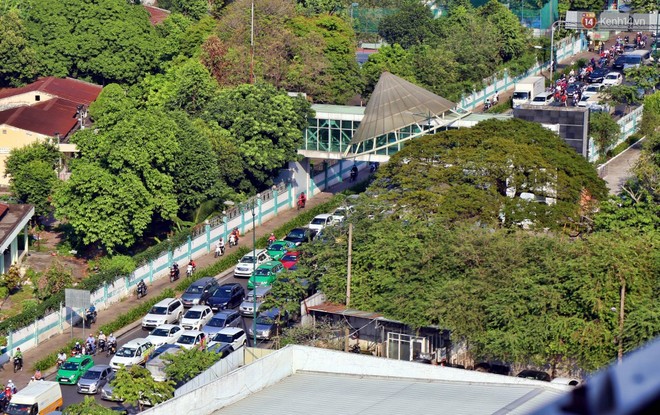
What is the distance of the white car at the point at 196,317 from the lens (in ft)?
159

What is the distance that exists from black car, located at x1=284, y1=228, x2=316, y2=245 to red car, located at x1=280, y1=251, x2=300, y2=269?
2.32m

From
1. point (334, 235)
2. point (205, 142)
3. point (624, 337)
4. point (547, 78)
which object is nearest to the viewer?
point (624, 337)

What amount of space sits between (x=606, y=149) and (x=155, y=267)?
3013cm

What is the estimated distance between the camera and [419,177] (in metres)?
54.5

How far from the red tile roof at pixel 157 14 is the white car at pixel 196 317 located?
52.4 meters

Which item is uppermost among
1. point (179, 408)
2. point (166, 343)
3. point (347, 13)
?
point (347, 13)

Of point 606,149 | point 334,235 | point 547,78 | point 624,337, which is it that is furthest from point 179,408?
point 547,78

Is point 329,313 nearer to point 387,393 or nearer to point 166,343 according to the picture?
point 166,343

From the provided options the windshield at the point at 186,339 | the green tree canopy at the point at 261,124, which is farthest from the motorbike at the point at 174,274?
the green tree canopy at the point at 261,124

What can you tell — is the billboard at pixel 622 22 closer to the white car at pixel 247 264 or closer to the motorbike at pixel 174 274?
the white car at pixel 247 264

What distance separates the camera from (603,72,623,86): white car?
87.1 meters

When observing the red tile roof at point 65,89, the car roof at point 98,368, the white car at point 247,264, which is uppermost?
the red tile roof at point 65,89

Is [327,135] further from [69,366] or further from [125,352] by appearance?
[69,366]

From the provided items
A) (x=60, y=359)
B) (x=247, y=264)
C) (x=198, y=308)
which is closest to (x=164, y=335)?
(x=198, y=308)
